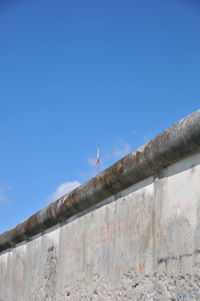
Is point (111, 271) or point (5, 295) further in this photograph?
point (5, 295)

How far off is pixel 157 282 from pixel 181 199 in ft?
1.82

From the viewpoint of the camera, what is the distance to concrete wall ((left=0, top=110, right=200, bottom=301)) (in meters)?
3.12

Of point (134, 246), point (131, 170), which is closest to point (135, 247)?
point (134, 246)

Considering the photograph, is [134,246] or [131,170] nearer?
[134,246]

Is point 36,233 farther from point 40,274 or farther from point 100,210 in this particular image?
point 100,210

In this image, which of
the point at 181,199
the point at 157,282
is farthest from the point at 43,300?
the point at 181,199

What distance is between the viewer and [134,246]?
3709 mm

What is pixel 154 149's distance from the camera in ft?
11.6

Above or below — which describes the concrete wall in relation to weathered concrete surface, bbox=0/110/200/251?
below

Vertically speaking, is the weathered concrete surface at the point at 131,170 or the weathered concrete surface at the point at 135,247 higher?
the weathered concrete surface at the point at 131,170

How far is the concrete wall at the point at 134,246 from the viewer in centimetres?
312

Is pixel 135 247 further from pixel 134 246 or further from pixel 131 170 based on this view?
pixel 131 170

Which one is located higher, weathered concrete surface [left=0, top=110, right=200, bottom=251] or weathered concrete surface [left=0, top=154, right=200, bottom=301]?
weathered concrete surface [left=0, top=110, right=200, bottom=251]

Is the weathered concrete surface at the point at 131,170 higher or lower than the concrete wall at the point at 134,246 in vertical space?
higher
